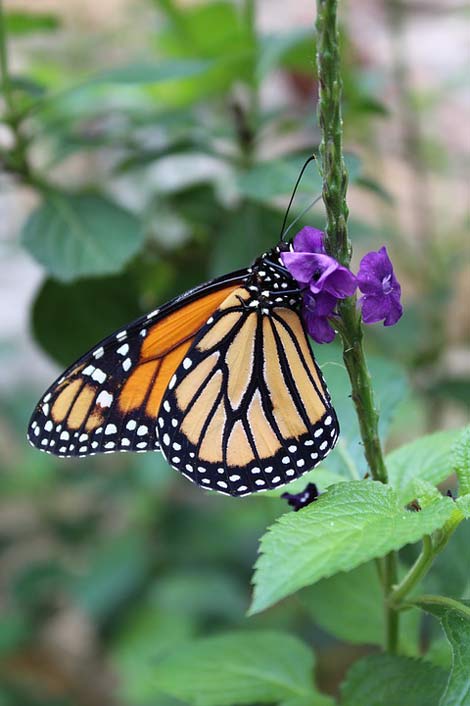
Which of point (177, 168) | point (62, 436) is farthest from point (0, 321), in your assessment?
point (62, 436)

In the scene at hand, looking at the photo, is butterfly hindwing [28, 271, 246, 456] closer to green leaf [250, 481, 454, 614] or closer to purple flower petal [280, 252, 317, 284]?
purple flower petal [280, 252, 317, 284]

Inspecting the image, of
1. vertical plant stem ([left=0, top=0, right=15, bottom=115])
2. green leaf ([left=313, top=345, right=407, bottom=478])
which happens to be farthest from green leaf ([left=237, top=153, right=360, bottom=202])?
vertical plant stem ([left=0, top=0, right=15, bottom=115])

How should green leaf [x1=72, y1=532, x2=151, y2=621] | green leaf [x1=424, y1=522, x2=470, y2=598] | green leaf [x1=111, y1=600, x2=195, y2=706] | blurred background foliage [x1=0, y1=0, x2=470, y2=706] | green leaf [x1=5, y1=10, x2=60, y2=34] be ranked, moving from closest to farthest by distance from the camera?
green leaf [x1=424, y1=522, x2=470, y2=598], blurred background foliage [x1=0, y1=0, x2=470, y2=706], green leaf [x1=5, y1=10, x2=60, y2=34], green leaf [x1=111, y1=600, x2=195, y2=706], green leaf [x1=72, y1=532, x2=151, y2=621]

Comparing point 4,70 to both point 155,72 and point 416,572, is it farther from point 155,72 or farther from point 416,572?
point 416,572

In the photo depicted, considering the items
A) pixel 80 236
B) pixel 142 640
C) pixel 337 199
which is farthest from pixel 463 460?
pixel 142 640

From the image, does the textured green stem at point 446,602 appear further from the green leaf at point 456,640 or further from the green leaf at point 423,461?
the green leaf at point 423,461

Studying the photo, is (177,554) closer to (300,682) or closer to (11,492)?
(11,492)
